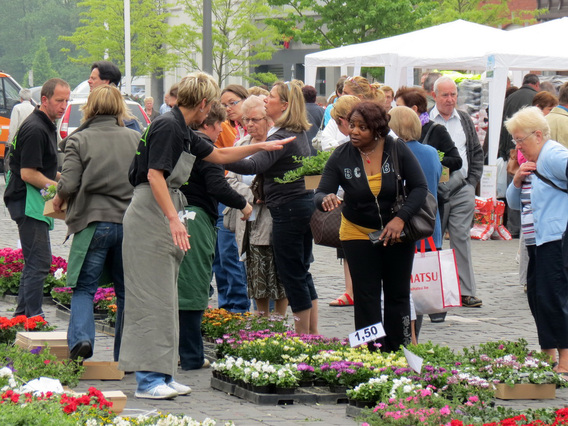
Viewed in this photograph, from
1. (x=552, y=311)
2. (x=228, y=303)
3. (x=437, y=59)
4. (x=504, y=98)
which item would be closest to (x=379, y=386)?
(x=552, y=311)

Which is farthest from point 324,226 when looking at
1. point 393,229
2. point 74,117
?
point 74,117

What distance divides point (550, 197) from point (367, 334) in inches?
62.9

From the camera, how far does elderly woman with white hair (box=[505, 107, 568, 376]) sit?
24.2 feet

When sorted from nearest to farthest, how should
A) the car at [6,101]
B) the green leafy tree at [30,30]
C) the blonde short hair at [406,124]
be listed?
the blonde short hair at [406,124] < the car at [6,101] < the green leafy tree at [30,30]

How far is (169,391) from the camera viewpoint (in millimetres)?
6590

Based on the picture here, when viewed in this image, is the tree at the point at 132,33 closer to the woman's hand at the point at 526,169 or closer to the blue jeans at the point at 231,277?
the blue jeans at the point at 231,277

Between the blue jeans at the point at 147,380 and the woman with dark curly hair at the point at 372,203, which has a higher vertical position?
the woman with dark curly hair at the point at 372,203

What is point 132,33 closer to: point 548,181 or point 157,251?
point 548,181

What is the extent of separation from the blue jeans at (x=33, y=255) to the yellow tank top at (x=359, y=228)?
263cm

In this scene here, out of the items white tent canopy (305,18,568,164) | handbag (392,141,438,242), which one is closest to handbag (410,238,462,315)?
handbag (392,141,438,242)

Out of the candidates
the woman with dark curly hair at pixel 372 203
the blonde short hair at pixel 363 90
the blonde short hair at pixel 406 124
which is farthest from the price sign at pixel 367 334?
the blonde short hair at pixel 363 90

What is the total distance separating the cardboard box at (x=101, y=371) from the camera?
23.8 ft

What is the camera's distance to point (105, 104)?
735cm

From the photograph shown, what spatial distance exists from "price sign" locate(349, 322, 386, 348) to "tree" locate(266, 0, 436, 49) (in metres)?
28.8
